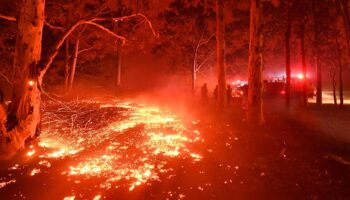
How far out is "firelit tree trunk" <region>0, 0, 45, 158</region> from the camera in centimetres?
802

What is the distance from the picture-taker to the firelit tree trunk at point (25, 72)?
8.02m

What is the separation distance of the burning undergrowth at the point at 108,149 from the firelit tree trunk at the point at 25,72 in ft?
2.25

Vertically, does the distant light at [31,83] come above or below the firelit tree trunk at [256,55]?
below

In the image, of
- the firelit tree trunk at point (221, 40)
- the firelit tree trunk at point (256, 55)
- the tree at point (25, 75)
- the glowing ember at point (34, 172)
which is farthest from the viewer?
the firelit tree trunk at point (221, 40)

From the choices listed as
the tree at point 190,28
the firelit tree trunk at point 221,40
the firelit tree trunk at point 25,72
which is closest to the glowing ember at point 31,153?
the firelit tree trunk at point 25,72

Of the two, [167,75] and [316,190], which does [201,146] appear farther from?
[167,75]

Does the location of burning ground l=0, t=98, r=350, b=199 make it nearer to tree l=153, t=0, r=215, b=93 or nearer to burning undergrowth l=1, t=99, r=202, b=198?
burning undergrowth l=1, t=99, r=202, b=198

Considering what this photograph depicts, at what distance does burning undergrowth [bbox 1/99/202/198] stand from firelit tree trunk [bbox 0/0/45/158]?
69 centimetres

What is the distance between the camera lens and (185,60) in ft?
104

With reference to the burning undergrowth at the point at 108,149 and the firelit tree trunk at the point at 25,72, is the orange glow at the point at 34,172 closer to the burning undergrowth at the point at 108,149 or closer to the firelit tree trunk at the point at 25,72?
the burning undergrowth at the point at 108,149

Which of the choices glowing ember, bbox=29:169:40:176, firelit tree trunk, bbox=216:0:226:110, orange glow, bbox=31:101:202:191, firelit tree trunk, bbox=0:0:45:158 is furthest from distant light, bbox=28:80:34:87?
firelit tree trunk, bbox=216:0:226:110

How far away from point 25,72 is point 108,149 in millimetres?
3162

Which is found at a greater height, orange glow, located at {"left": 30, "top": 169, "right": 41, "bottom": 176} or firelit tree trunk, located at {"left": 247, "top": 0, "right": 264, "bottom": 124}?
firelit tree trunk, located at {"left": 247, "top": 0, "right": 264, "bottom": 124}

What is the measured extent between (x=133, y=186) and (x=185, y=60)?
85.4 ft
